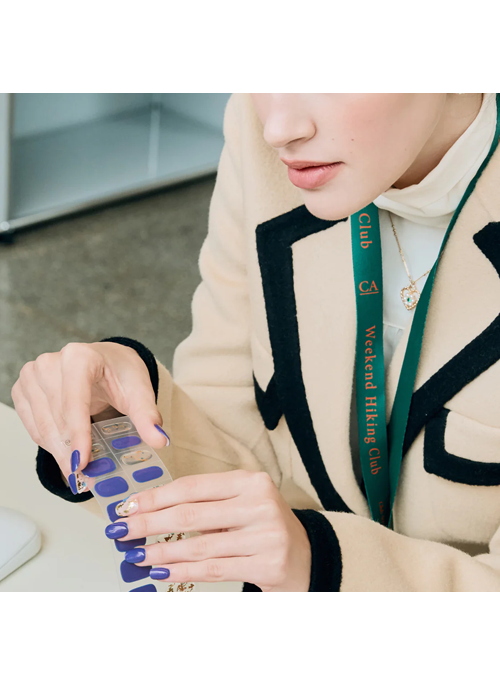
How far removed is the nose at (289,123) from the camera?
45cm

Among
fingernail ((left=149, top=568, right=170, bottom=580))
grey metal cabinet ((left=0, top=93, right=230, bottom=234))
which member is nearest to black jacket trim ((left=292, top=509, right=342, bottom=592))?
fingernail ((left=149, top=568, right=170, bottom=580))

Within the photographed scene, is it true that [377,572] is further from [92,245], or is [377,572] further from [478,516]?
[92,245]

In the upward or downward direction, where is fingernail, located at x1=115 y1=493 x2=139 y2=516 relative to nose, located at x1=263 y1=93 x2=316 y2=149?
downward

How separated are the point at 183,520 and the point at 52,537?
0.17 meters

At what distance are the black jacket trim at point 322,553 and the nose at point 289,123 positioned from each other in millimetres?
→ 266

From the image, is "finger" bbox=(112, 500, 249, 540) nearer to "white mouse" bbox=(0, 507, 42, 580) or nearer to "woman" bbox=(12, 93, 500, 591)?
"woman" bbox=(12, 93, 500, 591)

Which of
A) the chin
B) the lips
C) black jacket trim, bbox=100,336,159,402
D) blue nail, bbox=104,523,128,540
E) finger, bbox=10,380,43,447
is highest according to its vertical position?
the lips

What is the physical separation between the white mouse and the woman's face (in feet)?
1.08

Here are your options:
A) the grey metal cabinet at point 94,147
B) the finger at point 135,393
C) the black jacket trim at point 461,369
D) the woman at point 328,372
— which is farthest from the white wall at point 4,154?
the black jacket trim at point 461,369

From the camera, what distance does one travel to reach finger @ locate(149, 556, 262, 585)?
432 mm

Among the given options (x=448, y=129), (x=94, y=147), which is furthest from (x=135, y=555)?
(x=94, y=147)

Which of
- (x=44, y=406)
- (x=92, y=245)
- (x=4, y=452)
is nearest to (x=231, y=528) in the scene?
(x=44, y=406)

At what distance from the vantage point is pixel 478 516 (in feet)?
1.91

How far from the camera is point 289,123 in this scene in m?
0.45
